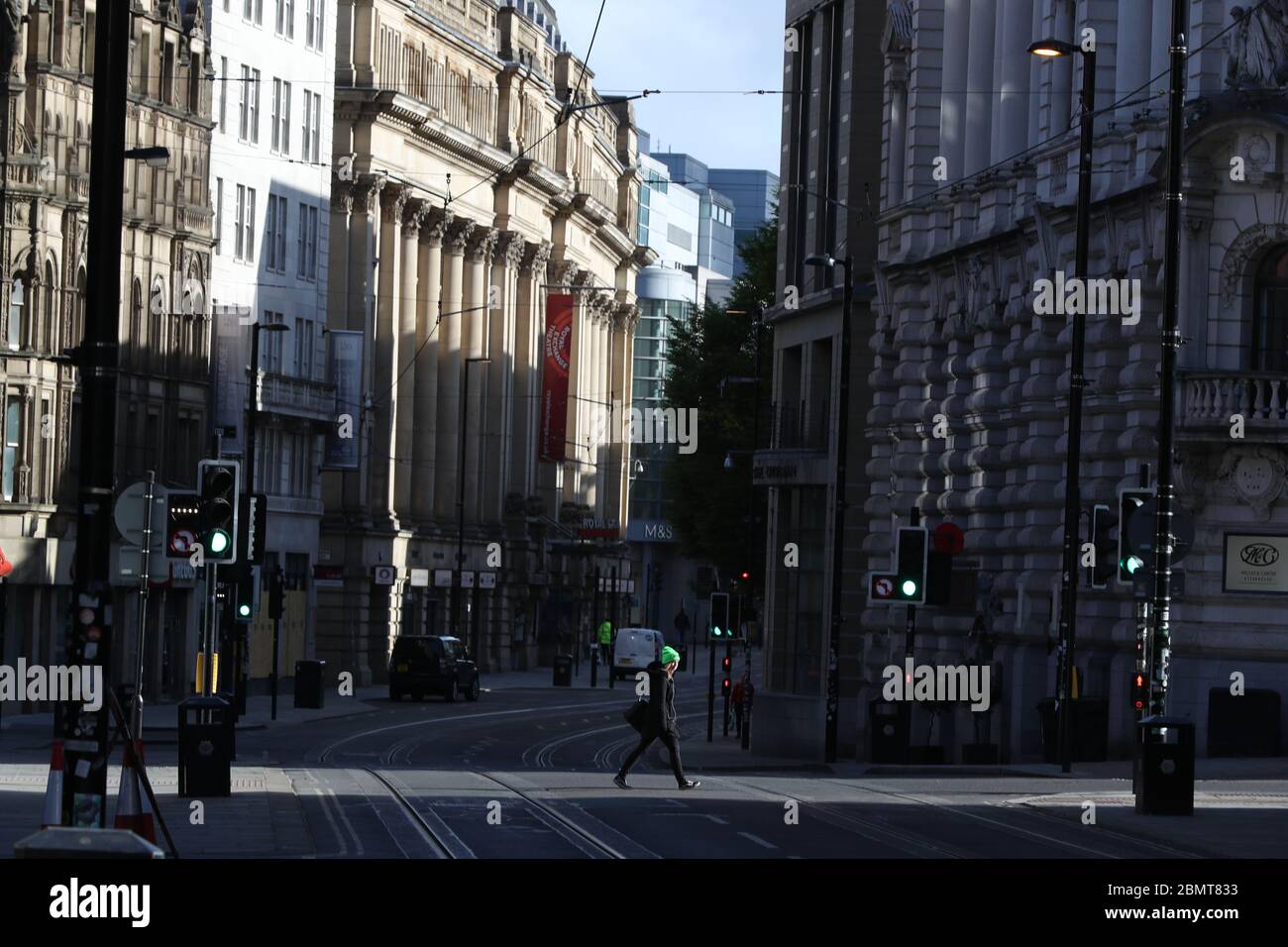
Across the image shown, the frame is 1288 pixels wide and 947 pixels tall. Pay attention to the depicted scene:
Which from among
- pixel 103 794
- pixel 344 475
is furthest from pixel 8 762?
pixel 344 475

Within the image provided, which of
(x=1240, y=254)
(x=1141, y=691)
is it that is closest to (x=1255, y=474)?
(x=1240, y=254)

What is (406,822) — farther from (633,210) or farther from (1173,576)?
(633,210)

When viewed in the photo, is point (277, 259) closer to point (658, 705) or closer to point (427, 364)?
point (427, 364)

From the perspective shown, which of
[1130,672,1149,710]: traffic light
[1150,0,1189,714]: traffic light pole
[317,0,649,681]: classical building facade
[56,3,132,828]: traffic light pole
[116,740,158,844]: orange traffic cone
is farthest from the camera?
[317,0,649,681]: classical building facade

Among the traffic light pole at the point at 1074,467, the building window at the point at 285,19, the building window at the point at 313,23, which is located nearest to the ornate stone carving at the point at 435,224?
the building window at the point at 313,23

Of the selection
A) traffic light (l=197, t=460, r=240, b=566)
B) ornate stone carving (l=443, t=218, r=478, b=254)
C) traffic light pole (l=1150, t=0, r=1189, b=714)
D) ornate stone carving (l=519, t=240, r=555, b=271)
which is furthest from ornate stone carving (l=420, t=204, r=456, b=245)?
traffic light (l=197, t=460, r=240, b=566)

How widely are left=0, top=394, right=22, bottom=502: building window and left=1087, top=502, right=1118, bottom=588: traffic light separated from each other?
99.4 feet

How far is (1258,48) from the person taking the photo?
3975cm

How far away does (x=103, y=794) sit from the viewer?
58.1 feet

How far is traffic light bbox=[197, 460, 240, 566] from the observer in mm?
26192

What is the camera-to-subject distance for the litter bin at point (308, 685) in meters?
64.1

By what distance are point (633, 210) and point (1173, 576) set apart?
106045 millimetres

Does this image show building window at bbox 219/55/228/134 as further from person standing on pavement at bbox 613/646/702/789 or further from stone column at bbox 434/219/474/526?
person standing on pavement at bbox 613/646/702/789

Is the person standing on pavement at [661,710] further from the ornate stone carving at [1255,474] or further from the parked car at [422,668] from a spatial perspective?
the parked car at [422,668]
